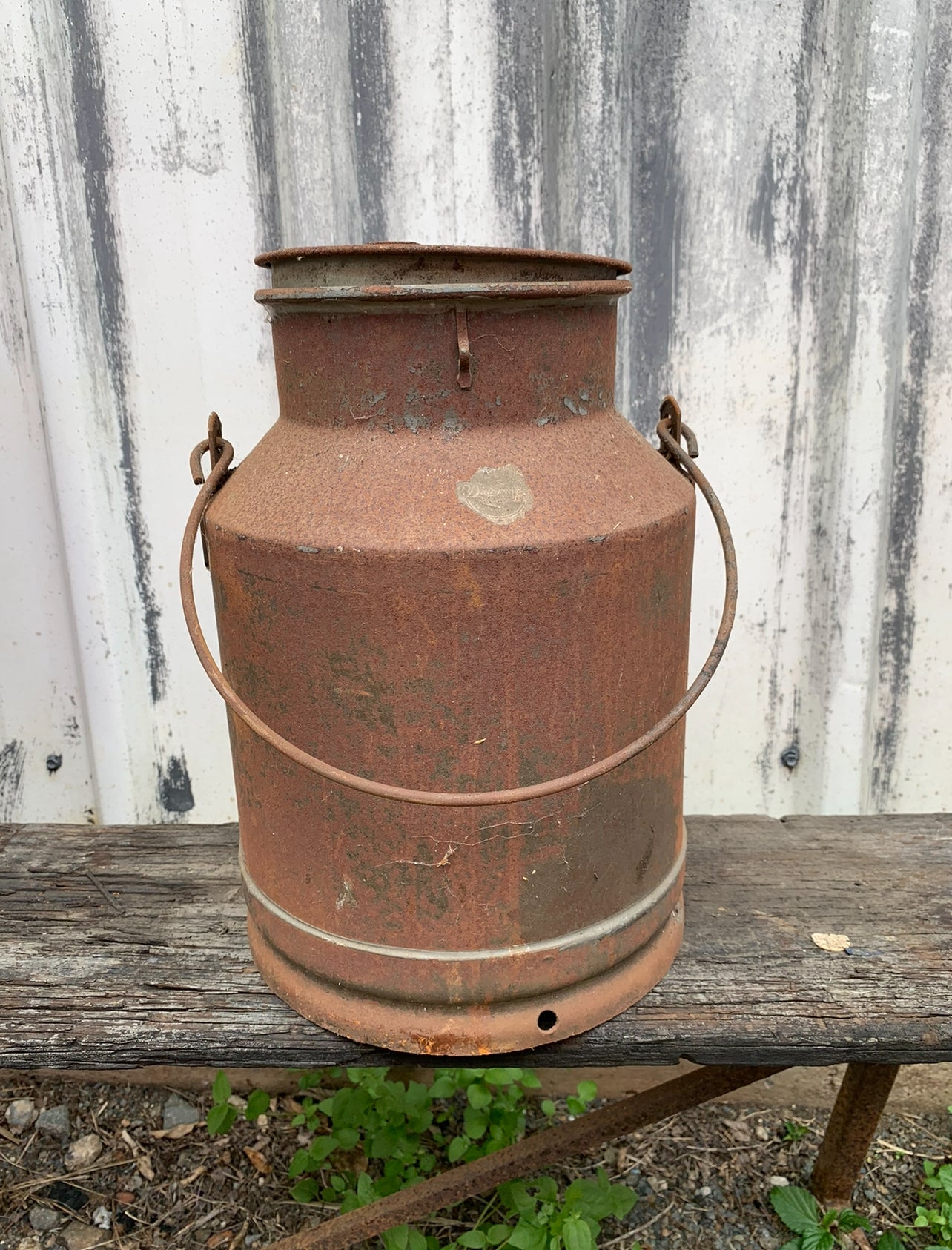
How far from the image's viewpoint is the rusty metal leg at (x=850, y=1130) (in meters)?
1.66

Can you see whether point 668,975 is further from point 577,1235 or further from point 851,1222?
point 851,1222

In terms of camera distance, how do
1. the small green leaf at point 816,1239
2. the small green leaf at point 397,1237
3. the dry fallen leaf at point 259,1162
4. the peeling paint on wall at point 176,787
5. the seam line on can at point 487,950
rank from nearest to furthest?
1. the seam line on can at point 487,950
2. the small green leaf at point 397,1237
3. the small green leaf at point 816,1239
4. the dry fallen leaf at point 259,1162
5. the peeling paint on wall at point 176,787

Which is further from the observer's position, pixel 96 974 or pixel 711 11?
pixel 711 11

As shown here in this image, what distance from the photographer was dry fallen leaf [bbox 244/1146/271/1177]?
78.2 inches

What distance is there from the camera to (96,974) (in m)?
1.40

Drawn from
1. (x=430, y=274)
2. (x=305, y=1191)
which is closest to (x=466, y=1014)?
(x=305, y=1191)

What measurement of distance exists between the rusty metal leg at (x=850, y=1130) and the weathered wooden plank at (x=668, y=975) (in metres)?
0.34

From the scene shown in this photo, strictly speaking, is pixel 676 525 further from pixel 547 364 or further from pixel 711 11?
pixel 711 11

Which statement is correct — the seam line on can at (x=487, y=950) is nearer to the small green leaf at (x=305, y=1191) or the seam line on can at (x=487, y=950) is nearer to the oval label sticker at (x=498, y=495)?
the oval label sticker at (x=498, y=495)

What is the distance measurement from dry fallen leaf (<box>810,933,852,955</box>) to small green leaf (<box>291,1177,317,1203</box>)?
1040 mm

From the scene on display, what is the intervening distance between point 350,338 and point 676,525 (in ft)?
1.53

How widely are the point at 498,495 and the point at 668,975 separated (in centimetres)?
78

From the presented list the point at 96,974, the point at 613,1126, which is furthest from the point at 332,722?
the point at 613,1126

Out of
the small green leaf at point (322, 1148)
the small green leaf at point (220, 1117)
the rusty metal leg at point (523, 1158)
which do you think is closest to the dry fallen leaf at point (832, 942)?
the rusty metal leg at point (523, 1158)
